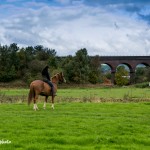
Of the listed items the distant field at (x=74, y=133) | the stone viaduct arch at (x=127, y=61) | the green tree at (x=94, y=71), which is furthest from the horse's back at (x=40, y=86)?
the stone viaduct arch at (x=127, y=61)

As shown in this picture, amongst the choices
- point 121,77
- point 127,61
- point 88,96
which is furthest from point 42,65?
point 127,61

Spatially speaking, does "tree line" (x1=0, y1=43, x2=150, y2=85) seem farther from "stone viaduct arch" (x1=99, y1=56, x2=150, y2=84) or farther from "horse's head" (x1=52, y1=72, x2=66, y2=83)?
"horse's head" (x1=52, y1=72, x2=66, y2=83)

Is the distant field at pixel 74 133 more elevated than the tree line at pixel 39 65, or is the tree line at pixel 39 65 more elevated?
the tree line at pixel 39 65

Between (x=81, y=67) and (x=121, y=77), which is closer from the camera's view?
(x=81, y=67)

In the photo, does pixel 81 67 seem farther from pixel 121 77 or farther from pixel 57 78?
pixel 57 78

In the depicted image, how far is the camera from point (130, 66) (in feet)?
406

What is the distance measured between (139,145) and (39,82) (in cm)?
1249

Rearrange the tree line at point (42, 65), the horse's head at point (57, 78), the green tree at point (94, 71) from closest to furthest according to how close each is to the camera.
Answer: the horse's head at point (57, 78)
the tree line at point (42, 65)
the green tree at point (94, 71)

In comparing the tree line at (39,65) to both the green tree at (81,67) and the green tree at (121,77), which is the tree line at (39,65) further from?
the green tree at (121,77)

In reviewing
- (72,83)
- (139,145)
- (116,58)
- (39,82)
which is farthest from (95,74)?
(139,145)

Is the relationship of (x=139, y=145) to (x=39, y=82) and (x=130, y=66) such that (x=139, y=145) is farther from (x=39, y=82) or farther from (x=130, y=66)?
(x=130, y=66)

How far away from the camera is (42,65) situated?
82.4 meters

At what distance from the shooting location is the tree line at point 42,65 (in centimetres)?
8294

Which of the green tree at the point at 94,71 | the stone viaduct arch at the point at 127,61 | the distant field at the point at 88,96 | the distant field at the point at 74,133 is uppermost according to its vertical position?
the stone viaduct arch at the point at 127,61
